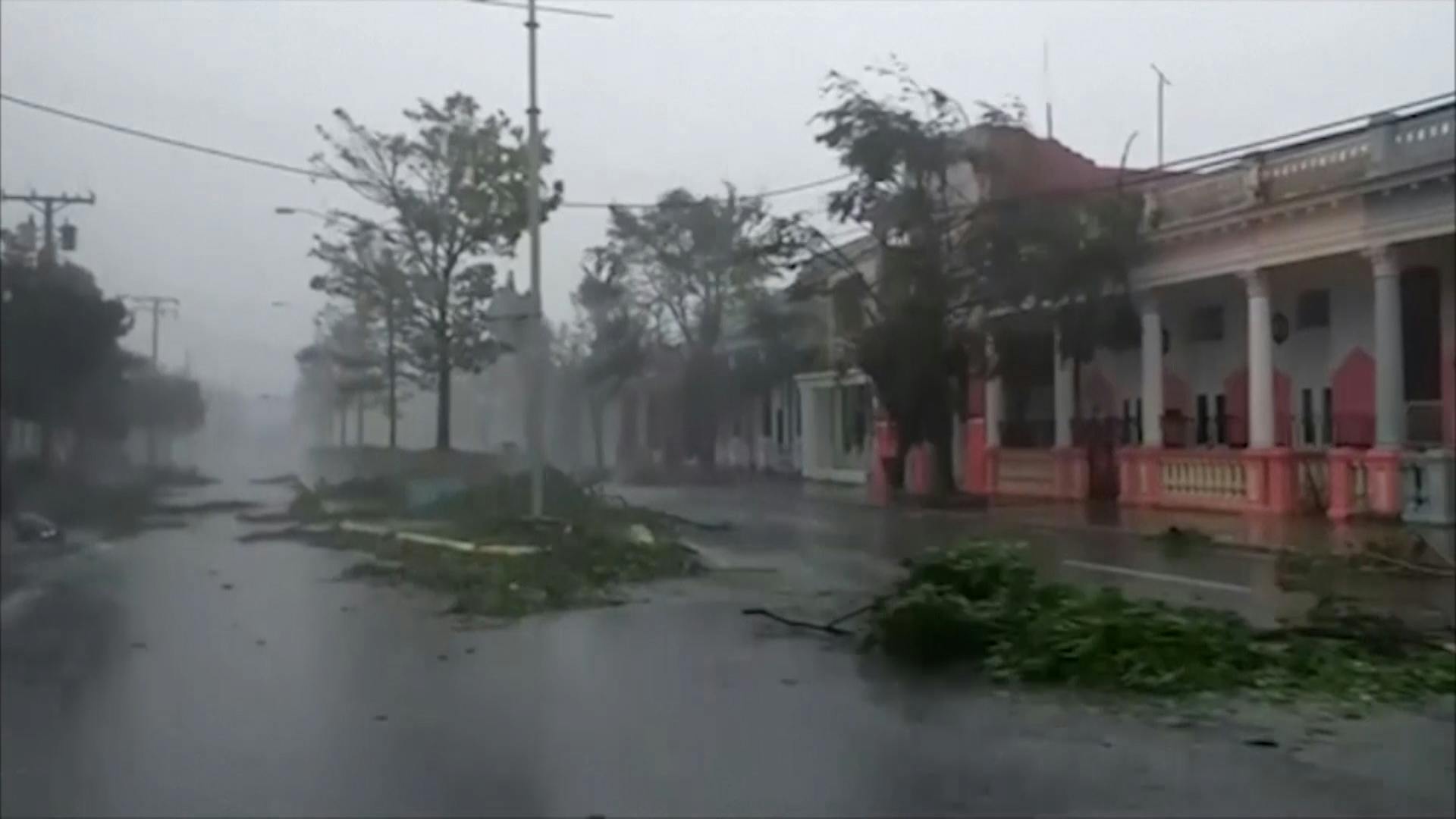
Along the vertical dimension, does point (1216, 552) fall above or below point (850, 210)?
below

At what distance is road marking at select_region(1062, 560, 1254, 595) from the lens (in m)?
17.2

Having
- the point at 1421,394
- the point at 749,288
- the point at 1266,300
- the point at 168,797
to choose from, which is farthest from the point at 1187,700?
the point at 749,288

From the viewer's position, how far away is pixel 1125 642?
1136 centimetres

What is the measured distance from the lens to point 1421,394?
26.4 meters

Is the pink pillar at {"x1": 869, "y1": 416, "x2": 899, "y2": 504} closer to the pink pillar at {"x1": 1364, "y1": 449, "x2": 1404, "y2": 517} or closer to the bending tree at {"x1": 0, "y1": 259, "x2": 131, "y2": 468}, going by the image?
the pink pillar at {"x1": 1364, "y1": 449, "x2": 1404, "y2": 517}

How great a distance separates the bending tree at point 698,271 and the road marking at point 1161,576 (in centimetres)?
1473

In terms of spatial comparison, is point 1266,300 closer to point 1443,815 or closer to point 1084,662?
point 1084,662

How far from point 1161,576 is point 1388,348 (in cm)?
1002

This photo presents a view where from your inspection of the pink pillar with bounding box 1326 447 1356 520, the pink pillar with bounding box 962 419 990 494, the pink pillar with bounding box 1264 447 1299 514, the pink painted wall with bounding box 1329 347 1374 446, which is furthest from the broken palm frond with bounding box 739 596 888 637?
the pink pillar with bounding box 962 419 990 494

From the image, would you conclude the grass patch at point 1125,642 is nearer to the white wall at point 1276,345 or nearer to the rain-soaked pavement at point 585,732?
the rain-soaked pavement at point 585,732

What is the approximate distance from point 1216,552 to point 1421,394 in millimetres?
6035

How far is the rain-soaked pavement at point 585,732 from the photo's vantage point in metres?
7.93

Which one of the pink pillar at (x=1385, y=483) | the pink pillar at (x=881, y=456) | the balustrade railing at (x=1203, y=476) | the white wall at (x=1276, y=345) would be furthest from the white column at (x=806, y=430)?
the pink pillar at (x=1385, y=483)

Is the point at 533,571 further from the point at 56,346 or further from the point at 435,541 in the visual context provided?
the point at 56,346
